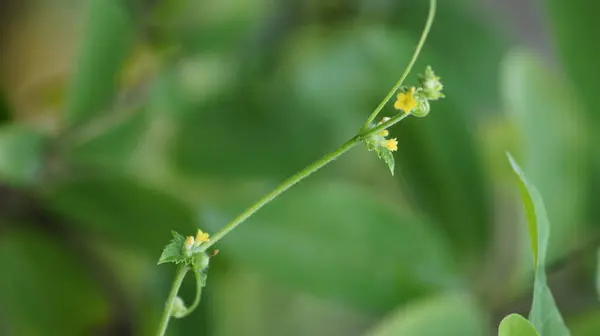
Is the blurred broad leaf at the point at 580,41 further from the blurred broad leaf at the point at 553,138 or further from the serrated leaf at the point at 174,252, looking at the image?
the serrated leaf at the point at 174,252

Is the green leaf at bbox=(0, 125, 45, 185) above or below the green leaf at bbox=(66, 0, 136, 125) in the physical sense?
below

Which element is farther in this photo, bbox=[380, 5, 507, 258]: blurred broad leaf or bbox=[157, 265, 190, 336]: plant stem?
bbox=[380, 5, 507, 258]: blurred broad leaf

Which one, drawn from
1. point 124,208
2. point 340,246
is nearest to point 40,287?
point 124,208

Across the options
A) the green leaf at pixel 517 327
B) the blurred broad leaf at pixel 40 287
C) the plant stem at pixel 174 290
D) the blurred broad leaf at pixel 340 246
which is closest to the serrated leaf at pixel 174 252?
the plant stem at pixel 174 290

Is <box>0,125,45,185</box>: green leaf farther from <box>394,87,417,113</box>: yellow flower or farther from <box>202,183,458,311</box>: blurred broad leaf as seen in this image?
<box>394,87,417,113</box>: yellow flower

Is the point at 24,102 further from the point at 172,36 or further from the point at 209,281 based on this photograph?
the point at 209,281

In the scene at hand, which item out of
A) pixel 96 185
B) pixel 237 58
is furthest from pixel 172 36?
pixel 96 185

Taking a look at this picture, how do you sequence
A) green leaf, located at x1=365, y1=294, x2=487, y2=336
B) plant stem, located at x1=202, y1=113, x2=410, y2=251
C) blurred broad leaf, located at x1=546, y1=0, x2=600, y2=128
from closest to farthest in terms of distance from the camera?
plant stem, located at x1=202, y1=113, x2=410, y2=251, green leaf, located at x1=365, y1=294, x2=487, y2=336, blurred broad leaf, located at x1=546, y1=0, x2=600, y2=128

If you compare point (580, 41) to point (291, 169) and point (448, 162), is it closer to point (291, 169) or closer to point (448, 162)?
point (448, 162)

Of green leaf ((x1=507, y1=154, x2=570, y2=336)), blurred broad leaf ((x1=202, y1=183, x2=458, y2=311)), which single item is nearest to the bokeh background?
blurred broad leaf ((x1=202, y1=183, x2=458, y2=311))
